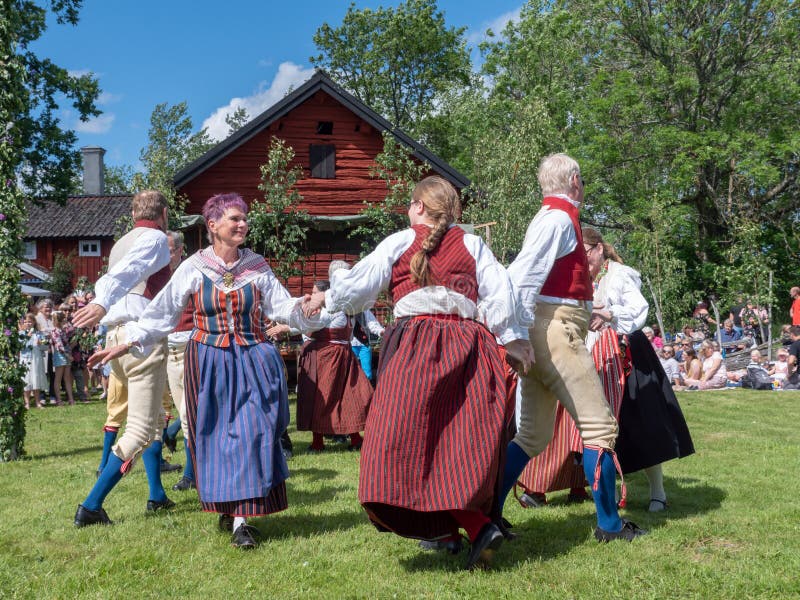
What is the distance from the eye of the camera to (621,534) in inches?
165

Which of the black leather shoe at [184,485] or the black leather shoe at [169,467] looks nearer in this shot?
the black leather shoe at [184,485]

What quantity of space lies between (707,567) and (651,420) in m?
1.27

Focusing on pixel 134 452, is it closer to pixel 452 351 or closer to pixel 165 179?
pixel 452 351

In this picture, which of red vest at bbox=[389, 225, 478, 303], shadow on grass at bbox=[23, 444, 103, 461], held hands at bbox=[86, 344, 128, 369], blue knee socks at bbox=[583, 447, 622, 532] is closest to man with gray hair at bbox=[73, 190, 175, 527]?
held hands at bbox=[86, 344, 128, 369]

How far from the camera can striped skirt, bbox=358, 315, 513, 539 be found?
361 cm

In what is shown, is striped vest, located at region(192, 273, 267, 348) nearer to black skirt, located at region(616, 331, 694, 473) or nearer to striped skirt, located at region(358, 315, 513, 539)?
A: striped skirt, located at region(358, 315, 513, 539)

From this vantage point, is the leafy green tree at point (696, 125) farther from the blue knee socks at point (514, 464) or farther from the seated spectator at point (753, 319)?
the blue knee socks at point (514, 464)

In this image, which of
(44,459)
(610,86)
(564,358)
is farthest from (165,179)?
(610,86)

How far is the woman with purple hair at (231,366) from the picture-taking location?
426 cm

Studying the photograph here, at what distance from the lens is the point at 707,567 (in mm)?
3721

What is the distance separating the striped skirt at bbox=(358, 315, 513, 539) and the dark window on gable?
1738 centimetres

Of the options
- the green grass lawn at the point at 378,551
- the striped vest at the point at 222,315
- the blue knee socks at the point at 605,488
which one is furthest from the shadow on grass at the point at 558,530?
the striped vest at the point at 222,315

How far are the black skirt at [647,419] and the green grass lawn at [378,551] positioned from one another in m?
0.36

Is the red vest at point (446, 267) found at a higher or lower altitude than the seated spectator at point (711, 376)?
higher
